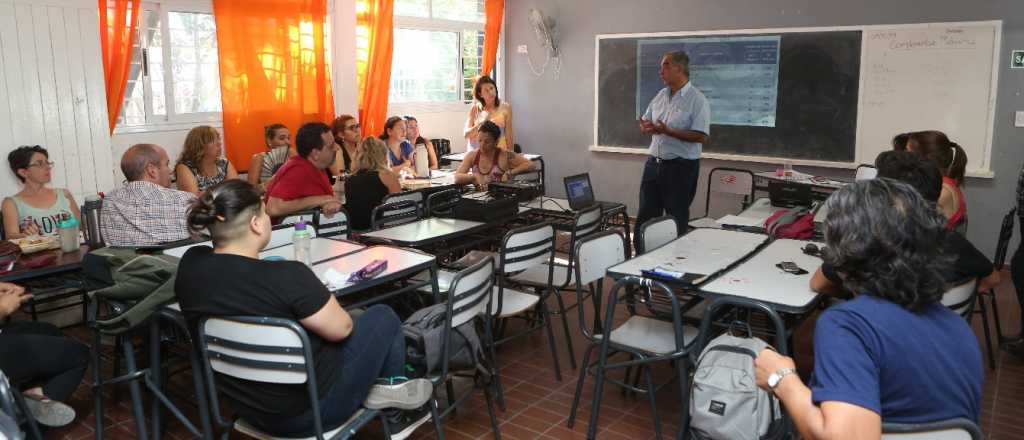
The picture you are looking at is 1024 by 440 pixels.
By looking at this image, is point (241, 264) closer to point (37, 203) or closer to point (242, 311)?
point (242, 311)

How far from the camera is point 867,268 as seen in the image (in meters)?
1.56

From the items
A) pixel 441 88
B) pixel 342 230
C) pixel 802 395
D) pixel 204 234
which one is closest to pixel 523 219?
pixel 342 230

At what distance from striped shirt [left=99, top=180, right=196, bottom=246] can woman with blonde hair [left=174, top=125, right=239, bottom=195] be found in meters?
1.34

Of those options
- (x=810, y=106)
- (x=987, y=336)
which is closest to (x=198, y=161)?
(x=987, y=336)

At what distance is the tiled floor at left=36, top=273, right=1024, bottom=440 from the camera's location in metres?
3.28

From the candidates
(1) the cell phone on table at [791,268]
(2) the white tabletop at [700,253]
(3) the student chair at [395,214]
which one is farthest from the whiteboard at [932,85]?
(3) the student chair at [395,214]

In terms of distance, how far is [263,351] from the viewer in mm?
2180

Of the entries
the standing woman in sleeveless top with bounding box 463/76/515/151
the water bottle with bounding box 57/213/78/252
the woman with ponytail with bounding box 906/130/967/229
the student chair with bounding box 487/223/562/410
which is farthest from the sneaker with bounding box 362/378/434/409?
the standing woman in sleeveless top with bounding box 463/76/515/151

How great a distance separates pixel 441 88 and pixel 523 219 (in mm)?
4099

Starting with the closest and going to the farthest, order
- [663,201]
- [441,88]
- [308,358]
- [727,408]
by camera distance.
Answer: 1. [308,358]
2. [727,408]
3. [663,201]
4. [441,88]

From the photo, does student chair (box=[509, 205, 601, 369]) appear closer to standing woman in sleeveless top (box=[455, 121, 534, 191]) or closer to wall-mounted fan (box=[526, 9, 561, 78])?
standing woman in sleeveless top (box=[455, 121, 534, 191])

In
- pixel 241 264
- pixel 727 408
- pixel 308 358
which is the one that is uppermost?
pixel 241 264

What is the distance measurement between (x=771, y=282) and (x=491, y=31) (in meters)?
6.20

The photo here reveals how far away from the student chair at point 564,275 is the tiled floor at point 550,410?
0.27 meters
